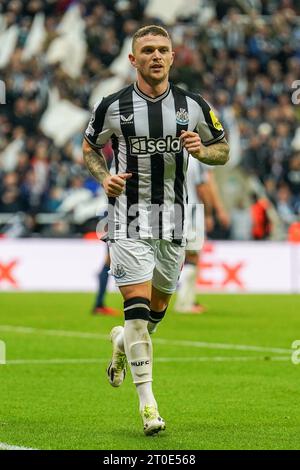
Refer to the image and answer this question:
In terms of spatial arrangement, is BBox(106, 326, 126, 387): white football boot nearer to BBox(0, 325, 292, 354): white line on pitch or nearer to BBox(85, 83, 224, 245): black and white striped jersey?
BBox(85, 83, 224, 245): black and white striped jersey

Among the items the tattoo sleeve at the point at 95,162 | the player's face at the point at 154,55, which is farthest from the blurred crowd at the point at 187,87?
the player's face at the point at 154,55

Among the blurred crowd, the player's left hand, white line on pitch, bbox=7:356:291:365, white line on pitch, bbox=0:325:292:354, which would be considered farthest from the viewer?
the blurred crowd

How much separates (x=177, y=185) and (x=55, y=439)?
184 cm

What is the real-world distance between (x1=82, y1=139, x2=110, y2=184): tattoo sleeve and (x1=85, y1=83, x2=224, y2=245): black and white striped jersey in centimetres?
10

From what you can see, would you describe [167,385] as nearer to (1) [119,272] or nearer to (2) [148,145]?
(1) [119,272]

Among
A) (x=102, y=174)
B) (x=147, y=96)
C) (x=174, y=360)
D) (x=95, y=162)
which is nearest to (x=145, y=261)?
(x=102, y=174)

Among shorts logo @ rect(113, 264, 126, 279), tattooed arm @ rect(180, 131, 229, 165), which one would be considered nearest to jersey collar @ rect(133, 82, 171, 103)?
tattooed arm @ rect(180, 131, 229, 165)

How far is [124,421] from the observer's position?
23.6 ft

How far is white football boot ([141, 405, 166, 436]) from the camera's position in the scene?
652 centimetres

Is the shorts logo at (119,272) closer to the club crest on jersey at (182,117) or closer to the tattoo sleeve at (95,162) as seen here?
the tattoo sleeve at (95,162)

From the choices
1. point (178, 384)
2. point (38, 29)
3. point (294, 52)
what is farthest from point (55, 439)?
point (294, 52)

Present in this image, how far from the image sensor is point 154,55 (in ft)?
23.0

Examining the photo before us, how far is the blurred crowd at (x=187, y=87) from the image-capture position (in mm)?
21703

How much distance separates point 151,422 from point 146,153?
1671 mm
